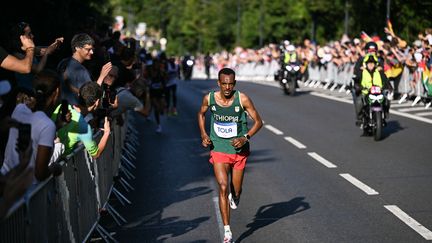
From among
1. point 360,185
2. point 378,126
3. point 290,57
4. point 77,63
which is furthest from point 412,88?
point 77,63

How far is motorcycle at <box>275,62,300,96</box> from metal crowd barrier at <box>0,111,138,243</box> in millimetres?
21380

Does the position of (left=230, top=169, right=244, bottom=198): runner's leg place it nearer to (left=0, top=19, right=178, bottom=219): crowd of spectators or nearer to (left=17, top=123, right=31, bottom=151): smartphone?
(left=0, top=19, right=178, bottom=219): crowd of spectators

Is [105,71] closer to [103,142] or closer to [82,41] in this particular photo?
[82,41]

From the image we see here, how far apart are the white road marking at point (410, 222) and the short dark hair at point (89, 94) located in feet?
11.1

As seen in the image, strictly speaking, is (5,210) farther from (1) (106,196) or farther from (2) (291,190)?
(2) (291,190)

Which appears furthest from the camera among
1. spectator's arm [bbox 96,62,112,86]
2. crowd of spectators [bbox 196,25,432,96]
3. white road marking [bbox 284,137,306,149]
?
crowd of spectators [bbox 196,25,432,96]

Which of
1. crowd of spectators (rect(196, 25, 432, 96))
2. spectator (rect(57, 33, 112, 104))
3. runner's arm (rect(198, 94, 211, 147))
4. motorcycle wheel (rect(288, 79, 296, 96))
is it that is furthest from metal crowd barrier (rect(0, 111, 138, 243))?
motorcycle wheel (rect(288, 79, 296, 96))

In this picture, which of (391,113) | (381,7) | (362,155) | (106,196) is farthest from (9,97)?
(381,7)

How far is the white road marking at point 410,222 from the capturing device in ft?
28.9

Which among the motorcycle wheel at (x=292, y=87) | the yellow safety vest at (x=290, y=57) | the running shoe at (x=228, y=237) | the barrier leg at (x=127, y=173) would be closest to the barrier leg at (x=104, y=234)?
the running shoe at (x=228, y=237)

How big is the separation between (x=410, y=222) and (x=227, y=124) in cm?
215

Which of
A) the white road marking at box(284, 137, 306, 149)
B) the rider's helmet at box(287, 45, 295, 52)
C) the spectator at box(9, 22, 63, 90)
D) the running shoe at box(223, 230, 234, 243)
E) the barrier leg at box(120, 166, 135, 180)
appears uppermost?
the spectator at box(9, 22, 63, 90)

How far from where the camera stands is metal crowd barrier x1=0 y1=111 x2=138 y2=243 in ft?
18.9

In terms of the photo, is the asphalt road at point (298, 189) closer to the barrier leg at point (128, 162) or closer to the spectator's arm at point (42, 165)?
the barrier leg at point (128, 162)
